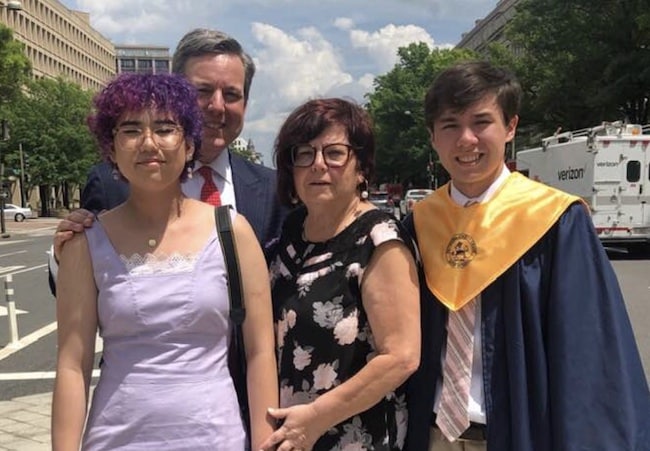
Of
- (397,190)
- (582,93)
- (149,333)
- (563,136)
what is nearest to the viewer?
(149,333)

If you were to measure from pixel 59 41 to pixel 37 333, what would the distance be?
9157 centimetres

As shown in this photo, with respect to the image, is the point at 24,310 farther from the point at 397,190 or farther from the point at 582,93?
the point at 397,190

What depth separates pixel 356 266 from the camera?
1966mm

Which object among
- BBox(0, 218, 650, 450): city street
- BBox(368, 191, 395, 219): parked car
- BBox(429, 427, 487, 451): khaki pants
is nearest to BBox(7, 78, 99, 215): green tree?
BBox(368, 191, 395, 219): parked car

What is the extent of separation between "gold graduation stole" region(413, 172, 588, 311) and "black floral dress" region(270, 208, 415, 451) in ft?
0.59

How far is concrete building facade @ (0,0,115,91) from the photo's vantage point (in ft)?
255

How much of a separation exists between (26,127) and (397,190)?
2960 cm

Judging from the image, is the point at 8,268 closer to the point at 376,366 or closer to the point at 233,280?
the point at 233,280

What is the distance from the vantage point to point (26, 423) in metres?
5.12

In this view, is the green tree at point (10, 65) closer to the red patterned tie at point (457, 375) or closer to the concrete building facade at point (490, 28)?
the red patterned tie at point (457, 375)

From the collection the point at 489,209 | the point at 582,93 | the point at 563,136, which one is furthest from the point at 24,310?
the point at 582,93

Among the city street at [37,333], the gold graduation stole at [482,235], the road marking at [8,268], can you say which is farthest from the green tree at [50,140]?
the gold graduation stole at [482,235]

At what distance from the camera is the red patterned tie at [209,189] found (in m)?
2.54

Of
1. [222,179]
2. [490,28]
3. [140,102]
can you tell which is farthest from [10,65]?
[490,28]
